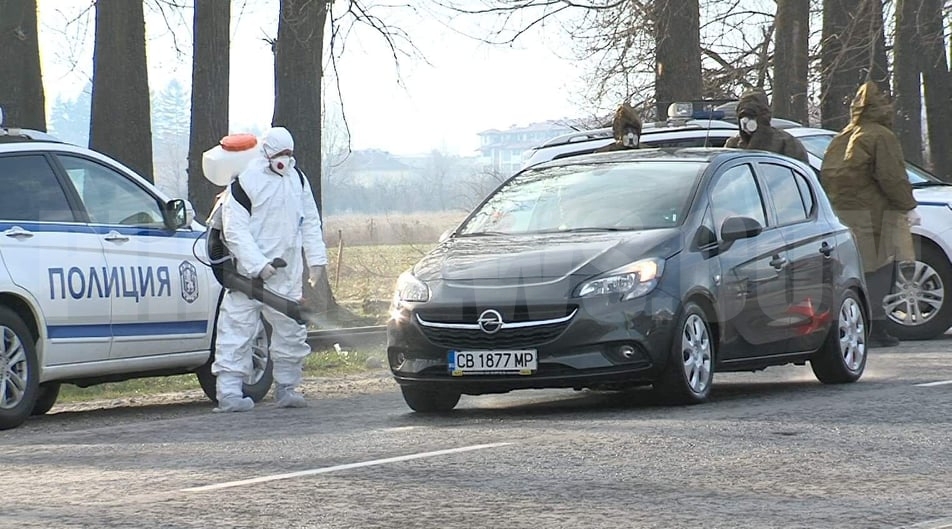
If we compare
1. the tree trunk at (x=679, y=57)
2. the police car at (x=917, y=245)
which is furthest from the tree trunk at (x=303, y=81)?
the police car at (x=917, y=245)

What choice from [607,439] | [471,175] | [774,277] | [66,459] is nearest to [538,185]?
[774,277]

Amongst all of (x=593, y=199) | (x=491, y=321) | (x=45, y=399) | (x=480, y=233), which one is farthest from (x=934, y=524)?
(x=45, y=399)

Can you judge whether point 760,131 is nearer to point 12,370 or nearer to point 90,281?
point 90,281

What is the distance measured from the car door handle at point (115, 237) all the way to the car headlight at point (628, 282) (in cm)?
337

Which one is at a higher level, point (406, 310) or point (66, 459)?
Result: point (406, 310)

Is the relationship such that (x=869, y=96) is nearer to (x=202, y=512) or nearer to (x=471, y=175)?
(x=202, y=512)

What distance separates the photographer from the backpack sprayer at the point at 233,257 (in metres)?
11.5

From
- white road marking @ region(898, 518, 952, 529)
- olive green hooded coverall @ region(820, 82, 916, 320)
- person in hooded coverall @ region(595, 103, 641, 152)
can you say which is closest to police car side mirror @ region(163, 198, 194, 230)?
person in hooded coverall @ region(595, 103, 641, 152)

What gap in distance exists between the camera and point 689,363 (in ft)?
33.2

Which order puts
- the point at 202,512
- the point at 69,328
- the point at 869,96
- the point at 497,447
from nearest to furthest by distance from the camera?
the point at 202,512 < the point at 497,447 < the point at 69,328 < the point at 869,96

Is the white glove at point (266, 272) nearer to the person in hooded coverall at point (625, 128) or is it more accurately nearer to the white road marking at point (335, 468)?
the white road marking at point (335, 468)

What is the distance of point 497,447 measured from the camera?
843cm

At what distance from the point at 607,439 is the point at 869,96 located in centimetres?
738

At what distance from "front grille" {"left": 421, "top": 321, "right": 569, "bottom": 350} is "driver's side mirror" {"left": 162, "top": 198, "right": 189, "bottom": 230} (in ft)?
9.60
